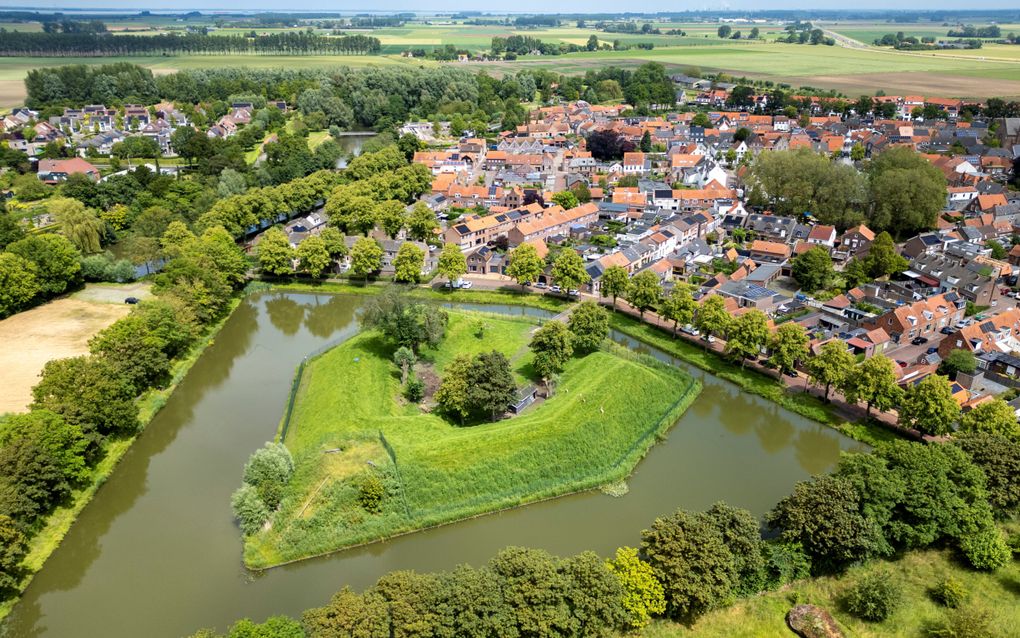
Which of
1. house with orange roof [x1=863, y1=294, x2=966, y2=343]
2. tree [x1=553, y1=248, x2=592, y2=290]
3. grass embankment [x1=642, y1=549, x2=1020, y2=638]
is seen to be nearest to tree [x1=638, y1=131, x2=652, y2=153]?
tree [x1=553, y1=248, x2=592, y2=290]

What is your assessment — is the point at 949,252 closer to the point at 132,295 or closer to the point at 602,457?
the point at 602,457

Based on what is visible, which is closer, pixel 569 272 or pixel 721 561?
pixel 721 561

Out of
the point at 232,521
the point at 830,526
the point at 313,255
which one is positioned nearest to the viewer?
the point at 830,526

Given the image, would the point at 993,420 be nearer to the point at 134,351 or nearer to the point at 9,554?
the point at 9,554

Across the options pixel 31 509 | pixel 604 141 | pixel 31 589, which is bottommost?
pixel 31 589

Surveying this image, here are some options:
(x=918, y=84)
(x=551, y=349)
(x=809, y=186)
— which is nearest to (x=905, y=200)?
(x=809, y=186)

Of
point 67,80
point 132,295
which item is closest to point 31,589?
point 132,295

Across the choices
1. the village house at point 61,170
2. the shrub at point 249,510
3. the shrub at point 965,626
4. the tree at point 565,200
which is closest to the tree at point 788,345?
the shrub at point 965,626
